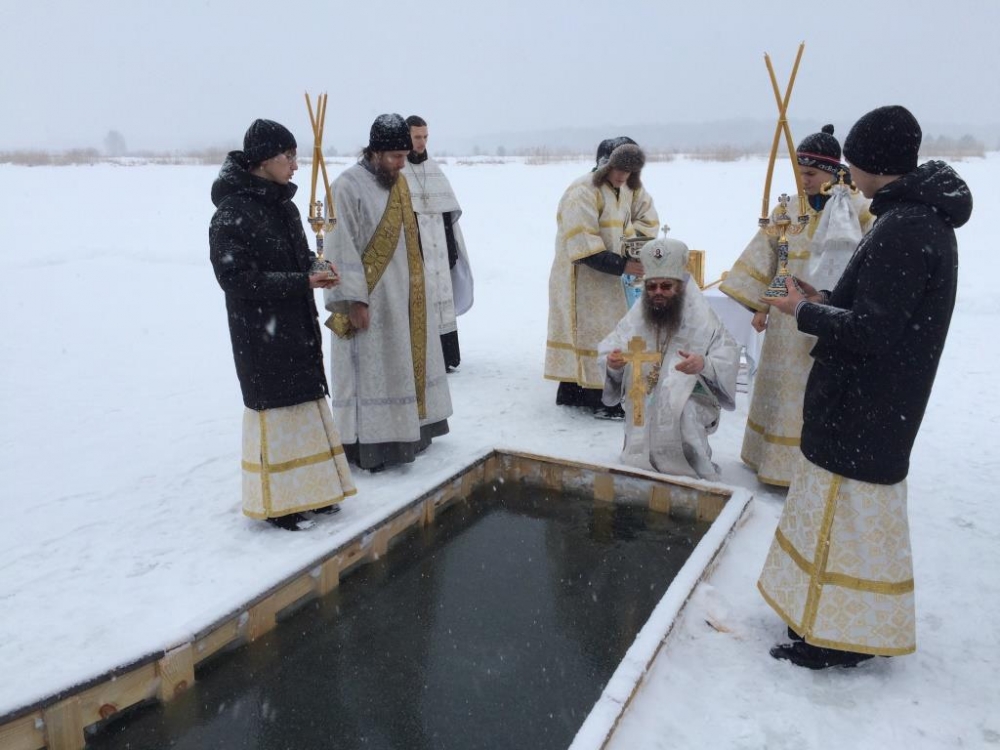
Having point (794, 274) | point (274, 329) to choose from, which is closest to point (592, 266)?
point (794, 274)

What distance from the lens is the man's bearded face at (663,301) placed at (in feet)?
14.3

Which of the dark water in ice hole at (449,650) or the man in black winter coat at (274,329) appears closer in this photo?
the dark water in ice hole at (449,650)

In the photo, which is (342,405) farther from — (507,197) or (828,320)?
(507,197)

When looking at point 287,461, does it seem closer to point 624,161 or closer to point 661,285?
point 661,285

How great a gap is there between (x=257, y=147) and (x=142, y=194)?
64.8 ft

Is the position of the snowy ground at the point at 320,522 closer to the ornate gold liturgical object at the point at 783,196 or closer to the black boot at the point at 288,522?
the black boot at the point at 288,522

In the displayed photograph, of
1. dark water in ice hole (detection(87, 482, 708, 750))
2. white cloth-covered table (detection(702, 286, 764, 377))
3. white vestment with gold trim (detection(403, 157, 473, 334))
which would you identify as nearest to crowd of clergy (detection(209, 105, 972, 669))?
white vestment with gold trim (detection(403, 157, 473, 334))

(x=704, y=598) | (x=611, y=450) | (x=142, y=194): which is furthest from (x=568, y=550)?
(x=142, y=194)

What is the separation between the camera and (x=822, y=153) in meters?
3.89

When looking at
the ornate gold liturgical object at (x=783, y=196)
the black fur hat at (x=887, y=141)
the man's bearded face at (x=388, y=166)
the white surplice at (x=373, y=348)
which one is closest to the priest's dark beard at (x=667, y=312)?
the ornate gold liturgical object at (x=783, y=196)

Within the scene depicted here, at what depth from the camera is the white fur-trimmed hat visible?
14.1ft

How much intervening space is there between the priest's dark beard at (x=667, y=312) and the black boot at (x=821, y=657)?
210 cm

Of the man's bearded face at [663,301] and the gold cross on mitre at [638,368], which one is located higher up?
the man's bearded face at [663,301]

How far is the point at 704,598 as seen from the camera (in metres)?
3.15
